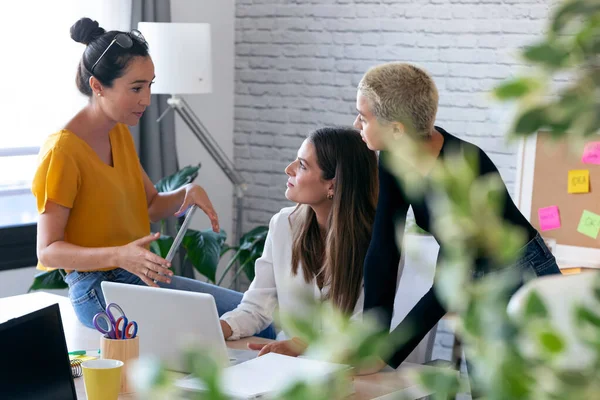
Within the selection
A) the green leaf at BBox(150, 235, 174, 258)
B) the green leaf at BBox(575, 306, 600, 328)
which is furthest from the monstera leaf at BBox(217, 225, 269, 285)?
the green leaf at BBox(575, 306, 600, 328)

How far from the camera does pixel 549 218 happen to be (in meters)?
3.59

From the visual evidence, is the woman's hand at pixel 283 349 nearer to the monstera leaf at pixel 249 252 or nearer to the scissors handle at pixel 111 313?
the scissors handle at pixel 111 313

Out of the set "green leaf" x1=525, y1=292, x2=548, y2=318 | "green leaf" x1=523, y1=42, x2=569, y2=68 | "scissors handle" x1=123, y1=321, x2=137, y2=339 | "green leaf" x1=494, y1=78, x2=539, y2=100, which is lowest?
"scissors handle" x1=123, y1=321, x2=137, y2=339

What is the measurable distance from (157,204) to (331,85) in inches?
79.1

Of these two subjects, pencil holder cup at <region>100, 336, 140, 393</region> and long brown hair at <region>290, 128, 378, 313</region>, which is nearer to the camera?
pencil holder cup at <region>100, 336, 140, 393</region>

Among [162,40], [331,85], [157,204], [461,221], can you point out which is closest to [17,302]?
[157,204]

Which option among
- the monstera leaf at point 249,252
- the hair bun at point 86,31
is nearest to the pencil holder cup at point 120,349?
the hair bun at point 86,31

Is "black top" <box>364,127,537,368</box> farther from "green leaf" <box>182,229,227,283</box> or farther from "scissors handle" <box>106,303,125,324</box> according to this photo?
"green leaf" <box>182,229,227,283</box>

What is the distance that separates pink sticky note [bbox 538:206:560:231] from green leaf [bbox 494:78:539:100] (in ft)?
11.4

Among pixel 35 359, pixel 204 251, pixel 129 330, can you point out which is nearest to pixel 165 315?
pixel 129 330

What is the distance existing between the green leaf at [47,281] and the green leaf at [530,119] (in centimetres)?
375

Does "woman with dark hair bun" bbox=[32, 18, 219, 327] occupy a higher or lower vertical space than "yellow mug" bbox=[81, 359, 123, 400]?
higher

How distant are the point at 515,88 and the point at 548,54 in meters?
0.01

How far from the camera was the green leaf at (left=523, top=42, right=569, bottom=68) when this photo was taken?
0.79ft
